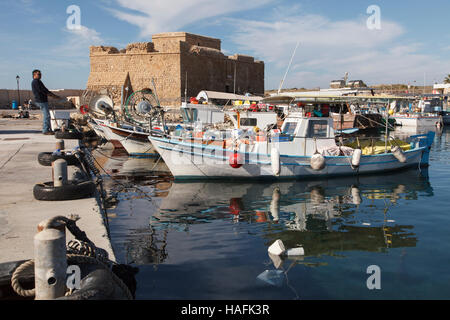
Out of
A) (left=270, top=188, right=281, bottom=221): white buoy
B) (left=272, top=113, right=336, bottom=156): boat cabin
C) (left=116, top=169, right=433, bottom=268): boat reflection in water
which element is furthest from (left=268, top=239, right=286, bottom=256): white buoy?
(left=272, top=113, right=336, bottom=156): boat cabin

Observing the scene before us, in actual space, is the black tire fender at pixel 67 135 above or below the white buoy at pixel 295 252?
above

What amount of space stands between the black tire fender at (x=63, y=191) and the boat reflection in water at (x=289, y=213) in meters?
1.24

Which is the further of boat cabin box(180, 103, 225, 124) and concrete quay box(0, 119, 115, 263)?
boat cabin box(180, 103, 225, 124)

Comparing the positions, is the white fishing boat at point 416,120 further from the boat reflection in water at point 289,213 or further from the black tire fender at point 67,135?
the black tire fender at point 67,135

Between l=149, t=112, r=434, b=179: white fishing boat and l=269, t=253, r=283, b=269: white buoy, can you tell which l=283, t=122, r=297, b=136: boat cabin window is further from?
l=269, t=253, r=283, b=269: white buoy

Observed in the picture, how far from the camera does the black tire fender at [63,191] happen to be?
5821mm

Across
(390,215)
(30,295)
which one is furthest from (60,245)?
(390,215)

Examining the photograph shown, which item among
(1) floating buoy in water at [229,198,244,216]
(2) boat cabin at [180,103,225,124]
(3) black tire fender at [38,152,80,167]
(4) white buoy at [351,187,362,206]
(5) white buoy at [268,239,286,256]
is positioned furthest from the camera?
(2) boat cabin at [180,103,225,124]

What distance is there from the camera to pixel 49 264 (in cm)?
281

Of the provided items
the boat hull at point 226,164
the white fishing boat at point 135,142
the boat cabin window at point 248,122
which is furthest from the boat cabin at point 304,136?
the white fishing boat at point 135,142

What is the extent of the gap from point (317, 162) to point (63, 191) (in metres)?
7.79

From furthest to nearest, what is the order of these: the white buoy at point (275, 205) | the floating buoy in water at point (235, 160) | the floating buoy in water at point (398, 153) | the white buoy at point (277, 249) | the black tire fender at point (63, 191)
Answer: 1. the floating buoy in water at point (398, 153)
2. the floating buoy in water at point (235, 160)
3. the white buoy at point (275, 205)
4. the white buoy at point (277, 249)
5. the black tire fender at point (63, 191)

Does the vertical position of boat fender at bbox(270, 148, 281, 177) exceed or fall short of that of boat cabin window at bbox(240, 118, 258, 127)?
it falls short

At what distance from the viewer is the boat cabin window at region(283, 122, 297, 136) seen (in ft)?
41.2
